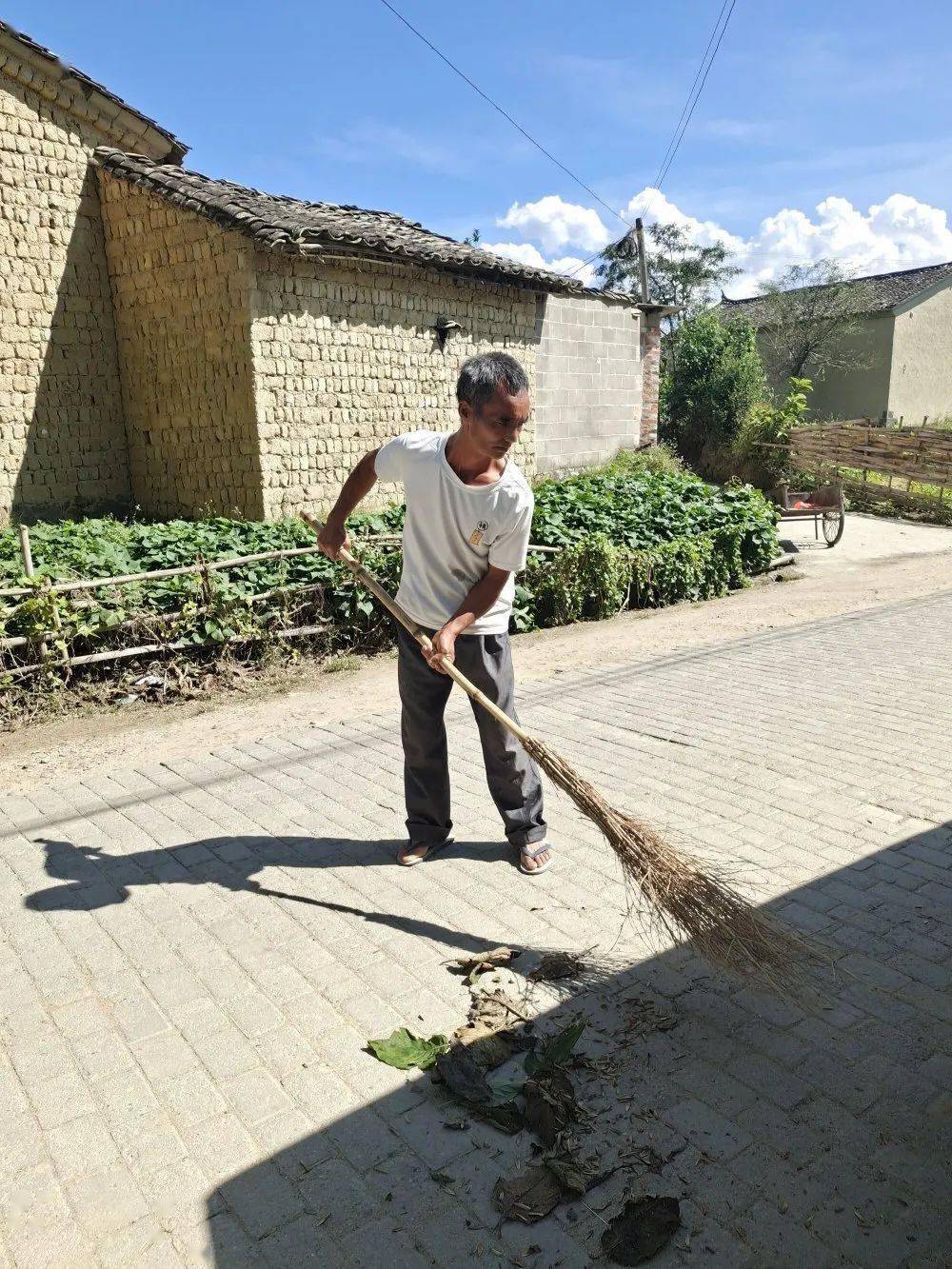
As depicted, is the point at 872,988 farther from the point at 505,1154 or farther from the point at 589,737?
the point at 589,737

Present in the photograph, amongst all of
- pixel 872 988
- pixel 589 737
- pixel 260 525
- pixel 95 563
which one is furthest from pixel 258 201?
pixel 872 988

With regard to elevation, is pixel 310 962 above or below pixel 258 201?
below

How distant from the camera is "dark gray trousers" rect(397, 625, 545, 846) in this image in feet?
12.0

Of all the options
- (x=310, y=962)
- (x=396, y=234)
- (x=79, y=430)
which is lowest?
(x=310, y=962)

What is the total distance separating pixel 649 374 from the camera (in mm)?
17344

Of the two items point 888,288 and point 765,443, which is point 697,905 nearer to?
point 765,443

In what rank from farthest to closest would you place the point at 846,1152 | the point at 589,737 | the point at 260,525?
the point at 260,525
the point at 589,737
the point at 846,1152

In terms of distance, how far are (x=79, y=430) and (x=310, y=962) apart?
35.4 feet

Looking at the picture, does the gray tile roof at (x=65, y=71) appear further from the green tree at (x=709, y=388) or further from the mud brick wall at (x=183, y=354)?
the green tree at (x=709, y=388)

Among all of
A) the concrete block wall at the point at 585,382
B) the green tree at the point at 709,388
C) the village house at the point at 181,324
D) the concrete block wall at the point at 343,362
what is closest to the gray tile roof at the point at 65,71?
the village house at the point at 181,324

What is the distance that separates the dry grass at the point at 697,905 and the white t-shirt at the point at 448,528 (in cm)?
A: 80

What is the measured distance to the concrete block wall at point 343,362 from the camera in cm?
1064

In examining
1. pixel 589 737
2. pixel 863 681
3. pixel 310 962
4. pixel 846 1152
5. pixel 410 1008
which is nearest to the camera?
pixel 846 1152

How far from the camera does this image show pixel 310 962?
3.17 m
